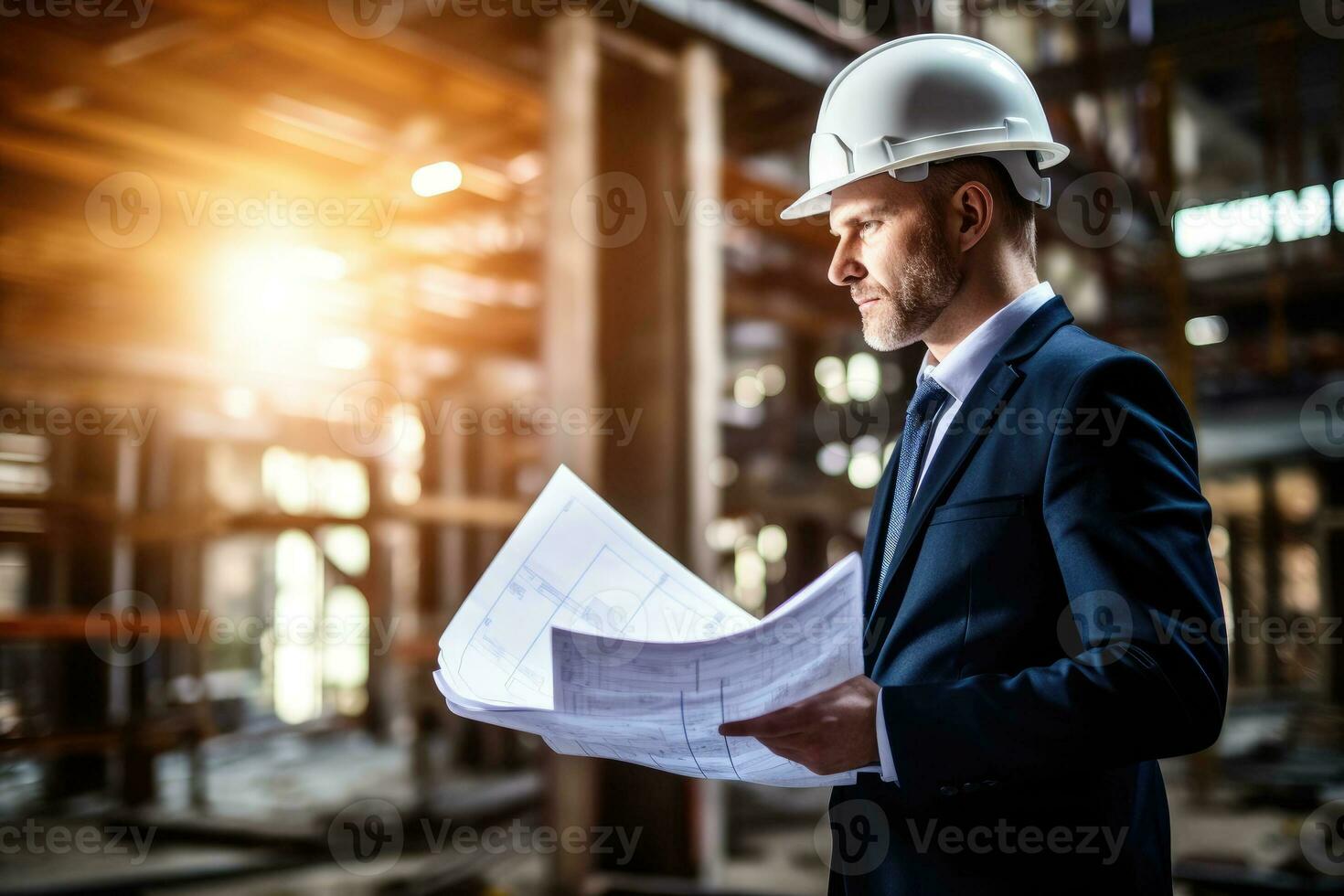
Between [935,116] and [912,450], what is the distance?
49 cm

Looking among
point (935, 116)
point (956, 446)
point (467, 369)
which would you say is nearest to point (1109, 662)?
point (956, 446)

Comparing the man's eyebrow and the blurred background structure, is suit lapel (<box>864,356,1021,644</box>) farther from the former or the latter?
the blurred background structure

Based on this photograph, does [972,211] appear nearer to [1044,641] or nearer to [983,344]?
[983,344]

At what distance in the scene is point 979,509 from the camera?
4.30 ft

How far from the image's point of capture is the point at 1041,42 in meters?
8.07

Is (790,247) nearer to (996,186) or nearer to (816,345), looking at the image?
(816,345)

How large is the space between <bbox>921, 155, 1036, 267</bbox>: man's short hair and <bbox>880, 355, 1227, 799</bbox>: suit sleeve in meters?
0.37

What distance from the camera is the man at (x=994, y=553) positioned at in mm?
1127

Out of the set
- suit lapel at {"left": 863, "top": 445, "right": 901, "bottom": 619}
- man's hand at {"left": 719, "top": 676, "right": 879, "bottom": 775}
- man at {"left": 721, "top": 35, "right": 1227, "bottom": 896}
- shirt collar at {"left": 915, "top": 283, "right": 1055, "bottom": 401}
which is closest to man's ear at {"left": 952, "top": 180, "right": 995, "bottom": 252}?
man at {"left": 721, "top": 35, "right": 1227, "bottom": 896}

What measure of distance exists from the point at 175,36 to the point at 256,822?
5.27 metres

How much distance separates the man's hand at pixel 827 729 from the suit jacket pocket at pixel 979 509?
0.28m

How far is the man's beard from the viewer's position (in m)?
1.42

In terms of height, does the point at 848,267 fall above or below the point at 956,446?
above

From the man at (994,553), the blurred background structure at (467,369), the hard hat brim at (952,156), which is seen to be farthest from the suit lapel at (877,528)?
the blurred background structure at (467,369)
